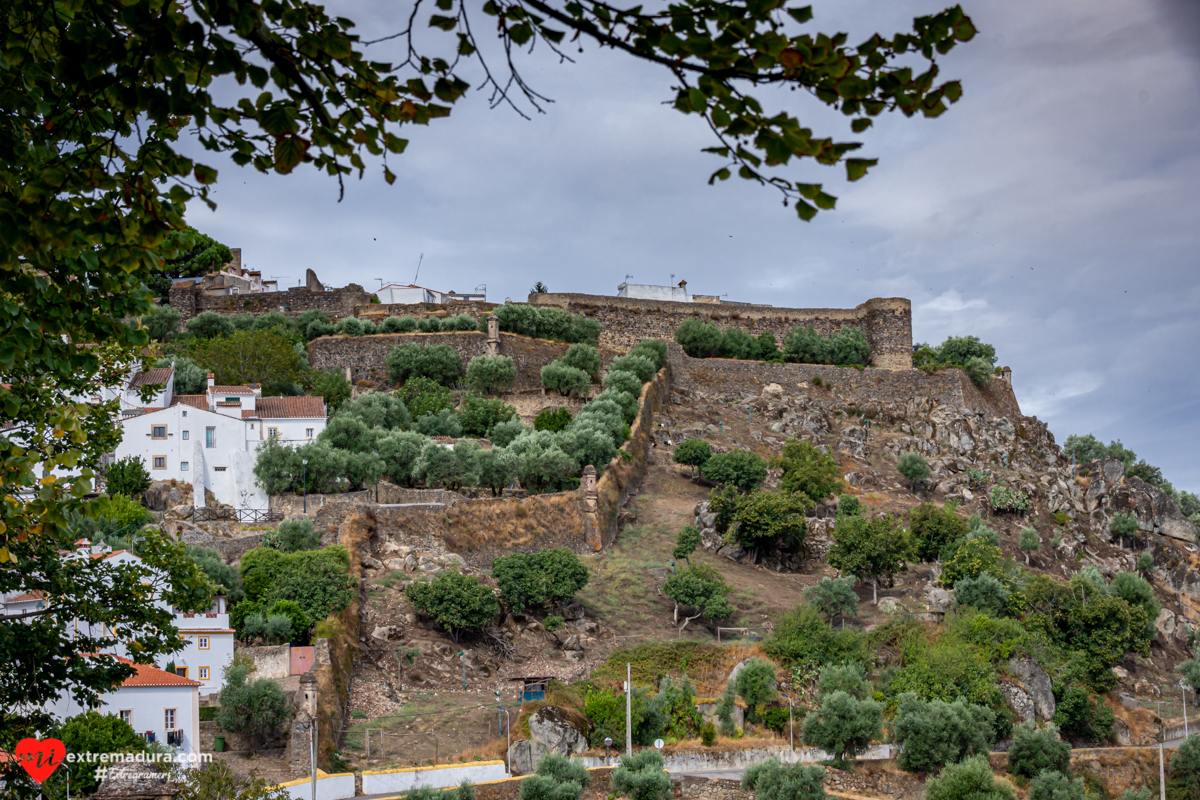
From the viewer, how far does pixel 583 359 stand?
57.2 meters

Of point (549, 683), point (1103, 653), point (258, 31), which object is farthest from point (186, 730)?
point (1103, 653)

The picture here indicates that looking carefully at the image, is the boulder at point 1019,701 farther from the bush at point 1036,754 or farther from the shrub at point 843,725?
the shrub at point 843,725

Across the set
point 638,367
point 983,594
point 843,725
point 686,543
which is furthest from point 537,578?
point 638,367

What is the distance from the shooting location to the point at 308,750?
23.9m

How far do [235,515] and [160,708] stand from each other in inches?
635

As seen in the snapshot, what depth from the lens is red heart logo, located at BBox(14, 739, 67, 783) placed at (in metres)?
9.31

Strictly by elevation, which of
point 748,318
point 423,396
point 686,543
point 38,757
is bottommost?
point 38,757

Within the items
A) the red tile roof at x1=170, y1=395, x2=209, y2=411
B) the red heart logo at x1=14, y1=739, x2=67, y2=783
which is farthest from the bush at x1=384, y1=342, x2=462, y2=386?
the red heart logo at x1=14, y1=739, x2=67, y2=783

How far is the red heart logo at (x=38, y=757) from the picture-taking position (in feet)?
30.6

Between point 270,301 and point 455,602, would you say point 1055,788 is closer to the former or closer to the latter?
point 455,602

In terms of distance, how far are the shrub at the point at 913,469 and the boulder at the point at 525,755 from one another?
3081cm

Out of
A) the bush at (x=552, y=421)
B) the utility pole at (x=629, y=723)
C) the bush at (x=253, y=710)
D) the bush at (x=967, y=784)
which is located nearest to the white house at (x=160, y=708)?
the bush at (x=253, y=710)

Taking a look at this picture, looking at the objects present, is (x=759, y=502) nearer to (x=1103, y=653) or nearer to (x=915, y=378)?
(x=1103, y=653)

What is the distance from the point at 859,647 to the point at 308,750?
16.6m
